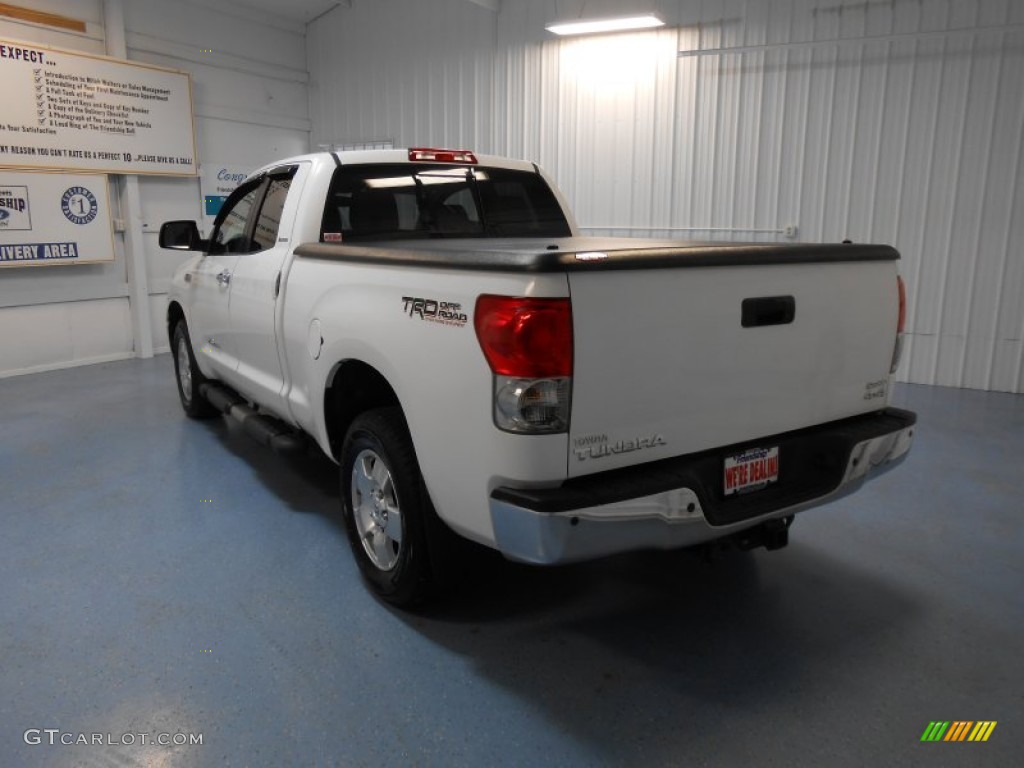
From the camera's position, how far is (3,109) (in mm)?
7301

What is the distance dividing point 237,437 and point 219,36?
6690 mm

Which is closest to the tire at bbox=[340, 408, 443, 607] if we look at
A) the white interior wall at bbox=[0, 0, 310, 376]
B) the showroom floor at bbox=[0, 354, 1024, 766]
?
the showroom floor at bbox=[0, 354, 1024, 766]

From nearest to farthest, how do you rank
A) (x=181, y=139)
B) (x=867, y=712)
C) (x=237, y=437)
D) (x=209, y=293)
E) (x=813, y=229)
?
(x=867, y=712) < (x=209, y=293) < (x=237, y=437) < (x=813, y=229) < (x=181, y=139)

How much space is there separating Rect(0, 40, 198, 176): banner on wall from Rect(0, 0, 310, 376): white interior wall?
0.32 metres

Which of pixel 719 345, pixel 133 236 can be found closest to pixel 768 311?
pixel 719 345

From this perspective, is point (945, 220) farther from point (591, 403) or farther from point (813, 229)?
point (591, 403)

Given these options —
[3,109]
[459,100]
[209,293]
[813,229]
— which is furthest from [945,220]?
[3,109]

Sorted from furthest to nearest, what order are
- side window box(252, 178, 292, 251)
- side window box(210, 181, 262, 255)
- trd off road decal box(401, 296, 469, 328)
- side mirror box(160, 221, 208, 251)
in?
side mirror box(160, 221, 208, 251), side window box(210, 181, 262, 255), side window box(252, 178, 292, 251), trd off road decal box(401, 296, 469, 328)

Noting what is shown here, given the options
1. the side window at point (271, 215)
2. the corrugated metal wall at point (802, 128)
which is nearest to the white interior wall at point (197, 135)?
the corrugated metal wall at point (802, 128)

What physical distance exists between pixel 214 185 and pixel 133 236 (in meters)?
1.38

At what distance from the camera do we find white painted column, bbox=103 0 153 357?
824cm

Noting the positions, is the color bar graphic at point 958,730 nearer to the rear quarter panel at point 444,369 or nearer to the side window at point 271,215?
the rear quarter panel at point 444,369

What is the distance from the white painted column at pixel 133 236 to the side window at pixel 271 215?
5.55m

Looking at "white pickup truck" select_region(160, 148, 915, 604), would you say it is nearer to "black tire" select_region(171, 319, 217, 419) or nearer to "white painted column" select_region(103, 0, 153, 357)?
"black tire" select_region(171, 319, 217, 419)
